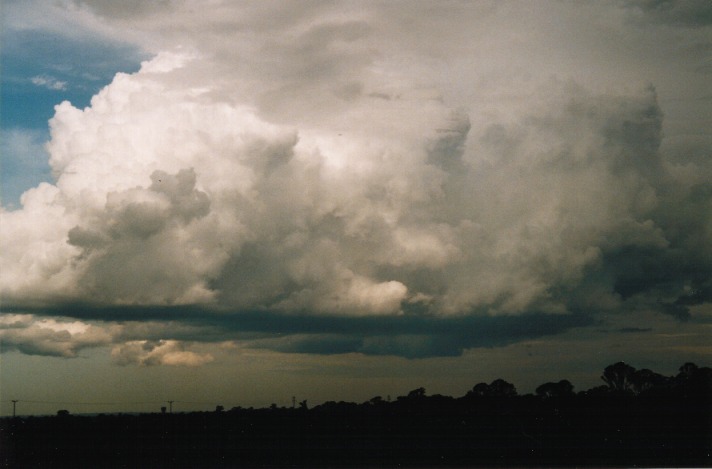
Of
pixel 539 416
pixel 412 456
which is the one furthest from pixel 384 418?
pixel 539 416

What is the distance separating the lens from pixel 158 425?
35.2m

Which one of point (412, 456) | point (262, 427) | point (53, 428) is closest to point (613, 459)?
point (412, 456)

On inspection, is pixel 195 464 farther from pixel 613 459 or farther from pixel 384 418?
pixel 613 459

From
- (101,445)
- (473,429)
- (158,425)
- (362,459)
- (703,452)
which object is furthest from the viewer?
(158,425)

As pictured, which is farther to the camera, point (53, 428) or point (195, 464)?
point (53, 428)

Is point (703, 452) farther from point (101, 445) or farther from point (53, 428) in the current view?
point (53, 428)

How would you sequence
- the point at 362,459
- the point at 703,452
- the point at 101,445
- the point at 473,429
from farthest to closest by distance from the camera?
the point at 101,445, the point at 473,429, the point at 362,459, the point at 703,452

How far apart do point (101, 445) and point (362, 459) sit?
42.6 feet

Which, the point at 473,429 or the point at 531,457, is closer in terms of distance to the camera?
the point at 531,457

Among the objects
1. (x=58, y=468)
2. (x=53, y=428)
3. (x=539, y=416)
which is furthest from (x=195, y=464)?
(x=53, y=428)

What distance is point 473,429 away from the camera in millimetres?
28797

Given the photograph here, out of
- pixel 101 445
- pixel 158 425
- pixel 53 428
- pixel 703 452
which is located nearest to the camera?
pixel 703 452

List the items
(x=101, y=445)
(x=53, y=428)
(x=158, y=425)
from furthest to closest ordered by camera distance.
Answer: (x=53, y=428) → (x=158, y=425) → (x=101, y=445)

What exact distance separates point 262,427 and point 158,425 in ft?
22.2
